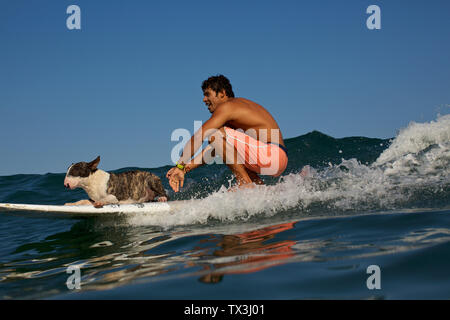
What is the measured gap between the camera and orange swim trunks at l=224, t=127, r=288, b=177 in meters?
5.89

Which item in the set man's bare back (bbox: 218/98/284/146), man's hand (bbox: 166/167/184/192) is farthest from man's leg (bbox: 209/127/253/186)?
man's hand (bbox: 166/167/184/192)

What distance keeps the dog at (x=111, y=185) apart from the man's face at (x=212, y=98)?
146 centimetres

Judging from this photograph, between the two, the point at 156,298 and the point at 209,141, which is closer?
the point at 156,298

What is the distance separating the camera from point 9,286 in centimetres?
346

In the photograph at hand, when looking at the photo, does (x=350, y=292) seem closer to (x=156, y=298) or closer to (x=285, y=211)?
(x=156, y=298)

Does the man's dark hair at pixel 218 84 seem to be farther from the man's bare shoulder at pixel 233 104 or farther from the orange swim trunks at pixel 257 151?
the orange swim trunks at pixel 257 151

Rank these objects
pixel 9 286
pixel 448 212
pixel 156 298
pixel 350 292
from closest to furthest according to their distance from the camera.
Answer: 1. pixel 350 292
2. pixel 156 298
3. pixel 9 286
4. pixel 448 212

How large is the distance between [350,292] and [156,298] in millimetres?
1170

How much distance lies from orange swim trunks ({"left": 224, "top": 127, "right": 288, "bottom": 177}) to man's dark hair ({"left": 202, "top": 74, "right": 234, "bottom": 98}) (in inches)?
23.5

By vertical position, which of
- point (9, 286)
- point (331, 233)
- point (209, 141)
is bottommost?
point (9, 286)

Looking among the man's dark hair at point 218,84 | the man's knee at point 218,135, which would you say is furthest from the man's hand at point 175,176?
the man's dark hair at point 218,84

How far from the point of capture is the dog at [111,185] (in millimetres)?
5727

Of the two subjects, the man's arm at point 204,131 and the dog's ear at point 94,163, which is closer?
the man's arm at point 204,131
